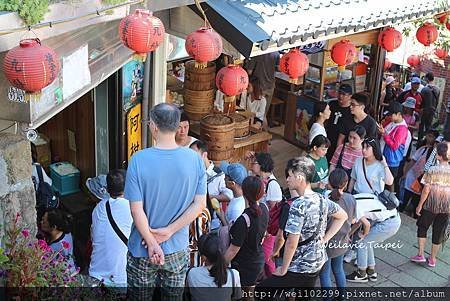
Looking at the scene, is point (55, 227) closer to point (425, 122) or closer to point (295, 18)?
point (295, 18)

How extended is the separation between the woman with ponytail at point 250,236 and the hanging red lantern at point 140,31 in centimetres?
150

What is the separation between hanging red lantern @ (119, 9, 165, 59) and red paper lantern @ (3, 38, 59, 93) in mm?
1039

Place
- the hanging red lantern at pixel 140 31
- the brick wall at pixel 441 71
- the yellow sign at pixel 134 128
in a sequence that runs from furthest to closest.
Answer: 1. the brick wall at pixel 441 71
2. the yellow sign at pixel 134 128
3. the hanging red lantern at pixel 140 31

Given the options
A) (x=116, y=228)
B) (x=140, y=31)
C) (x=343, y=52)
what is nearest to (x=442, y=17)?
(x=343, y=52)

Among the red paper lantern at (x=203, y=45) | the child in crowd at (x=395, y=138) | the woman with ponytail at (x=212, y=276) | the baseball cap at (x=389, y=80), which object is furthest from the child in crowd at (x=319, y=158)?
the baseball cap at (x=389, y=80)

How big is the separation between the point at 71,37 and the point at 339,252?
3.44m

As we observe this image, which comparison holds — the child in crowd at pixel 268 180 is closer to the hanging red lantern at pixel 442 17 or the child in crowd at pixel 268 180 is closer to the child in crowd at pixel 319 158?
the child in crowd at pixel 319 158

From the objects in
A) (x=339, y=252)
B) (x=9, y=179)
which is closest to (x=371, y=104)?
(x=339, y=252)

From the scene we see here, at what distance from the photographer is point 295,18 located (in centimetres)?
718

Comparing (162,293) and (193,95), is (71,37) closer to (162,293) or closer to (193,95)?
(162,293)

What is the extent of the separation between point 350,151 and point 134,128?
2.90 meters

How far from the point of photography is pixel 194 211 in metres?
4.20

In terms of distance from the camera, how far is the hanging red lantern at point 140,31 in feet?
15.3

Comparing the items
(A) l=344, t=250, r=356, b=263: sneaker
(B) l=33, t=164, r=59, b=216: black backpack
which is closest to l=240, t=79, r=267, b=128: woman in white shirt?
(A) l=344, t=250, r=356, b=263: sneaker
